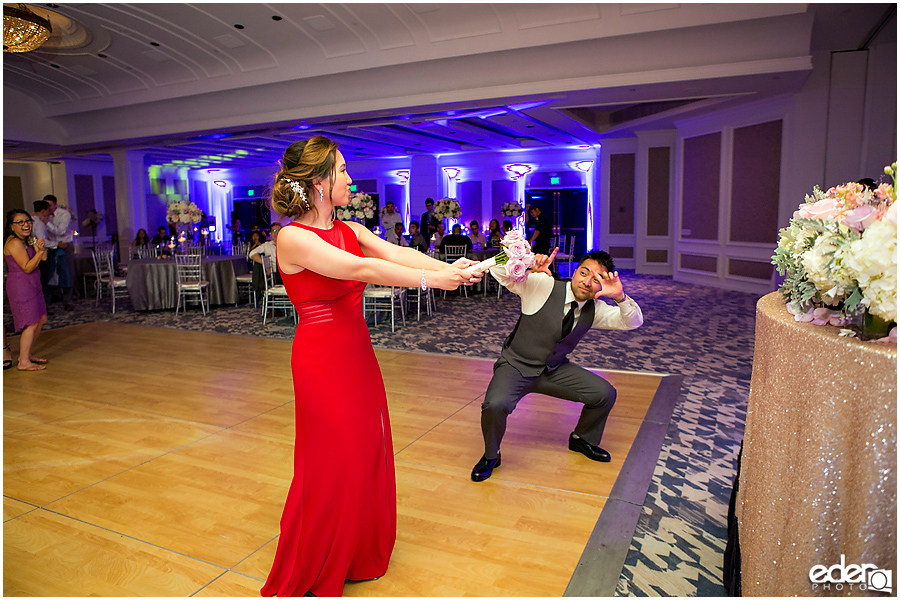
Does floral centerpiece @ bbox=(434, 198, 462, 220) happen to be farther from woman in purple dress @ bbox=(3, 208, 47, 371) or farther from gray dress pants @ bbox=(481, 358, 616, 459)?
gray dress pants @ bbox=(481, 358, 616, 459)

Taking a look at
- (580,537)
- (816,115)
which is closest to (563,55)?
(816,115)

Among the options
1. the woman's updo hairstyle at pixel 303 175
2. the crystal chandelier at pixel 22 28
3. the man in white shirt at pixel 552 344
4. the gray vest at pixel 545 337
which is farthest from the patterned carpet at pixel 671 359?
the crystal chandelier at pixel 22 28

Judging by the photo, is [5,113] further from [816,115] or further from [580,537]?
[816,115]

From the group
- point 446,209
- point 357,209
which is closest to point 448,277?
point 357,209

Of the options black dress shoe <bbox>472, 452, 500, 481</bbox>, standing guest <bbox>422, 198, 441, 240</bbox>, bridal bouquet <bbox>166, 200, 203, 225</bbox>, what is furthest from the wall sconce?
black dress shoe <bbox>472, 452, 500, 481</bbox>

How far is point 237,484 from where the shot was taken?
3184mm

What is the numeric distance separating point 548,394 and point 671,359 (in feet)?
9.31

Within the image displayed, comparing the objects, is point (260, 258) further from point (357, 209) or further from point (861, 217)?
point (861, 217)

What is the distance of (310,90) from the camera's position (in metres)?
10.2

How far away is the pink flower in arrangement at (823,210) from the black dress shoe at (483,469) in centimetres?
217

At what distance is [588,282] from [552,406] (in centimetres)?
158

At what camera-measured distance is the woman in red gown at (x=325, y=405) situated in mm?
2115

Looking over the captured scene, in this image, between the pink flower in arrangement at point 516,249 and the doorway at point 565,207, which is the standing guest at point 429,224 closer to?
the doorway at point 565,207

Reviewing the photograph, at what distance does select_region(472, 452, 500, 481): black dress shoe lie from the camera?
3.17 m
